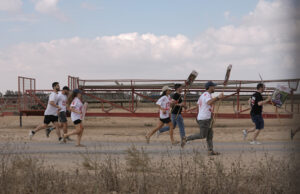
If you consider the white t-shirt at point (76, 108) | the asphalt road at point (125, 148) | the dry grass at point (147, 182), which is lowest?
the asphalt road at point (125, 148)

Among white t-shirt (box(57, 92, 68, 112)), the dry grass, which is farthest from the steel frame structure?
the dry grass

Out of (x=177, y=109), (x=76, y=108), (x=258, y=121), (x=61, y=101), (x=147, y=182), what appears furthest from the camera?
(x=61, y=101)

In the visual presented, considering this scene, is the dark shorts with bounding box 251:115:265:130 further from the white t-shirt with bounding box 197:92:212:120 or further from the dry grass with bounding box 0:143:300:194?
the dry grass with bounding box 0:143:300:194

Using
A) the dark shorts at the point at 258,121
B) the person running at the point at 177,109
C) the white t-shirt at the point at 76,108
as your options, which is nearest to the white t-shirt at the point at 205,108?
the person running at the point at 177,109

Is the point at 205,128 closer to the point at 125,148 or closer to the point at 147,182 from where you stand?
the point at 125,148

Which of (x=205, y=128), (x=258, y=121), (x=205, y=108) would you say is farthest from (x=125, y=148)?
(x=258, y=121)

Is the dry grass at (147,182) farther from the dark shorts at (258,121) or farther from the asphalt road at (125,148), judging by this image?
the dark shorts at (258,121)

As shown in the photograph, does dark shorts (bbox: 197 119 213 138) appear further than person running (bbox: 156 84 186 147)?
No

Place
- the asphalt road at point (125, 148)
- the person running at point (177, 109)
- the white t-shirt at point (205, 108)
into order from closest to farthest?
the white t-shirt at point (205, 108), the asphalt road at point (125, 148), the person running at point (177, 109)

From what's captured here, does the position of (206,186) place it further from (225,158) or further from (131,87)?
(131,87)

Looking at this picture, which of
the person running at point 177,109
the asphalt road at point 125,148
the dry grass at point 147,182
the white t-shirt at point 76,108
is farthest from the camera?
the person running at point 177,109

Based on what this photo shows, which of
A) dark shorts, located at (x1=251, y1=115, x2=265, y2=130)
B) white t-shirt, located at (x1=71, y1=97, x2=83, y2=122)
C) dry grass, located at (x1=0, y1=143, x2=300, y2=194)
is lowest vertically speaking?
dry grass, located at (x1=0, y1=143, x2=300, y2=194)

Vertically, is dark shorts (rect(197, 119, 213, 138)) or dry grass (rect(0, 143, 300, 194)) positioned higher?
dark shorts (rect(197, 119, 213, 138))

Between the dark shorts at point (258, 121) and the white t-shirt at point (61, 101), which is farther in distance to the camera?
the white t-shirt at point (61, 101)
